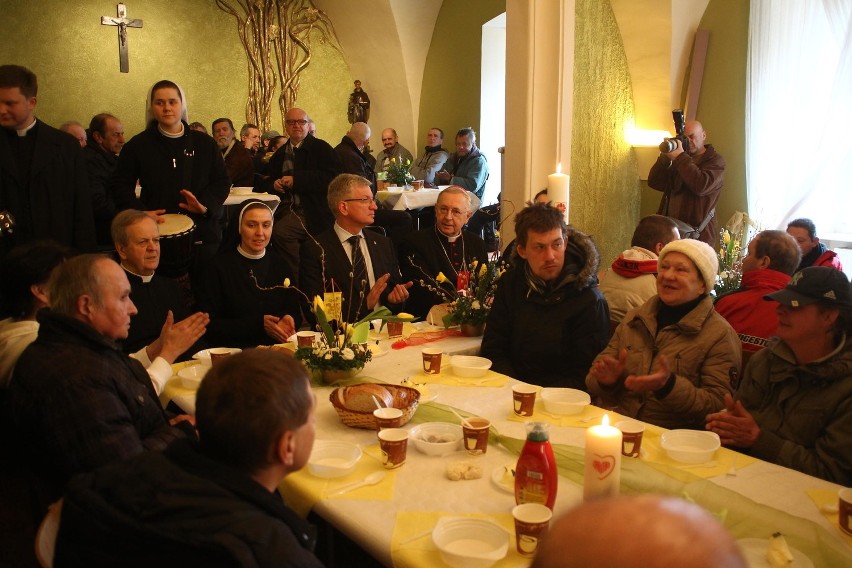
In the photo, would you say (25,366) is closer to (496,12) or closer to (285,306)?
(285,306)

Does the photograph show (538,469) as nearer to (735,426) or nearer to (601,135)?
(735,426)

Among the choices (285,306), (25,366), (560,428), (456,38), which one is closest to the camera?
(25,366)

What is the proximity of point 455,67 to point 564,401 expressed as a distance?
8.76m

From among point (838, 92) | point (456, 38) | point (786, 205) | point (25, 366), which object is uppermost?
point (456, 38)

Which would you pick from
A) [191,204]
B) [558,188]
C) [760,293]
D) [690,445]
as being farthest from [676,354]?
[191,204]

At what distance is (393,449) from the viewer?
2023mm

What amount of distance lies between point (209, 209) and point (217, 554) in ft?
11.6

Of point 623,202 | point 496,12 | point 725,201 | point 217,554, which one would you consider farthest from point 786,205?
point 217,554

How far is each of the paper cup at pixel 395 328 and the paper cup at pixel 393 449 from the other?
138cm

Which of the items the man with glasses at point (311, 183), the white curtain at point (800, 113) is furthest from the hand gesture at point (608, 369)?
the white curtain at point (800, 113)

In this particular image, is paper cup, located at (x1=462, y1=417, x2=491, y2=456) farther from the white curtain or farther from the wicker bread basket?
the white curtain

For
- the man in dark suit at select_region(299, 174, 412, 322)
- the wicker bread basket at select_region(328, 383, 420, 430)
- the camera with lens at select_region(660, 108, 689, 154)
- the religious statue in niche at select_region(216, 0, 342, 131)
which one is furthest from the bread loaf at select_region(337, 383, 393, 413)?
the religious statue in niche at select_region(216, 0, 342, 131)

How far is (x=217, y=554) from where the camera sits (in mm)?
1204

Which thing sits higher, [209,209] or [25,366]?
[209,209]
